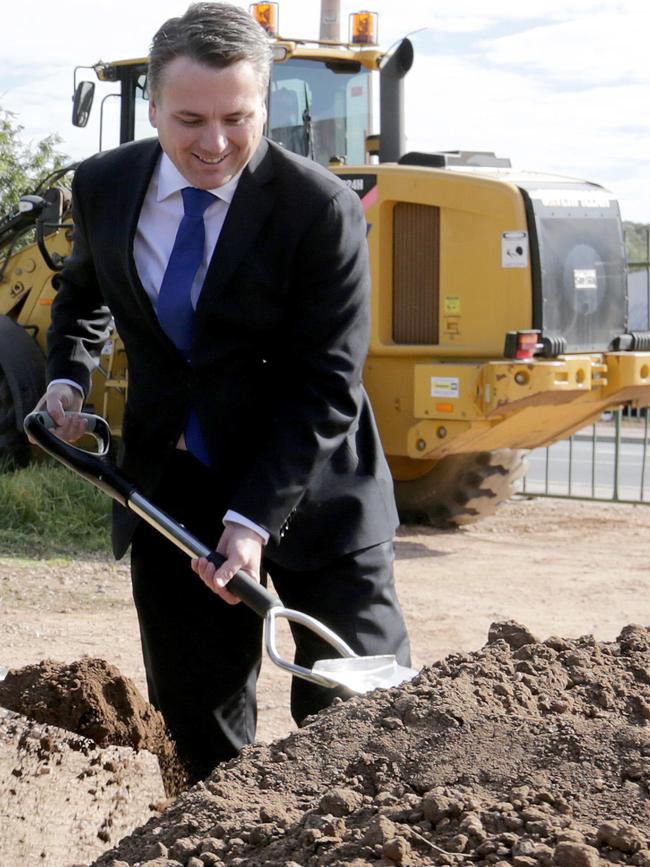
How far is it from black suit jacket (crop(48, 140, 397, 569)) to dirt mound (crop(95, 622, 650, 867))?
501 mm

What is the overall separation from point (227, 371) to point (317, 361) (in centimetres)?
23

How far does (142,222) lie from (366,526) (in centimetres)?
85

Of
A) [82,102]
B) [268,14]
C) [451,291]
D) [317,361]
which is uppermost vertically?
[268,14]

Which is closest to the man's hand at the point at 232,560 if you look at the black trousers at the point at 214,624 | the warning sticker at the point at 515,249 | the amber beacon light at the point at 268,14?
the black trousers at the point at 214,624

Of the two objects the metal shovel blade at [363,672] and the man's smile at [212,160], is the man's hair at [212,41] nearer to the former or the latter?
the man's smile at [212,160]

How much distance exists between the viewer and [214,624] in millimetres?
3295

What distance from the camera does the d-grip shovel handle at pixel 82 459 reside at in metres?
3.06

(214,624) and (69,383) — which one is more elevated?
(69,383)

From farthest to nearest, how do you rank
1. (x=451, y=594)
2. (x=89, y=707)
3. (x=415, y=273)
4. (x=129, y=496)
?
(x=415, y=273) < (x=451, y=594) < (x=89, y=707) < (x=129, y=496)

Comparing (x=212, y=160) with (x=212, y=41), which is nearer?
(x=212, y=41)

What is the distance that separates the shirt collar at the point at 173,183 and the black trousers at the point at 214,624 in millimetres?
593

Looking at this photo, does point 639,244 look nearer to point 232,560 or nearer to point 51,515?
point 51,515

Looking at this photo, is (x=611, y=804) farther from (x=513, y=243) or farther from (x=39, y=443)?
(x=513, y=243)

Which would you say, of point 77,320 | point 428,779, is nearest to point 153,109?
point 77,320
